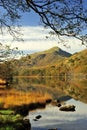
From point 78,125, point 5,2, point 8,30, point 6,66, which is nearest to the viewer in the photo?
point 5,2

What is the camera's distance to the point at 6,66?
35.6 metres

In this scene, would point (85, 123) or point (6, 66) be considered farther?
point (85, 123)

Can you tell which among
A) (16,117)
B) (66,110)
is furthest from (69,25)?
(66,110)

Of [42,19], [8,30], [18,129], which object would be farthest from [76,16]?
[18,129]

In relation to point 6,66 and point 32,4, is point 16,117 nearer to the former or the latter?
point 6,66

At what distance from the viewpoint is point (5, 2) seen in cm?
1995

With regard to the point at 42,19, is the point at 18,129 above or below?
below

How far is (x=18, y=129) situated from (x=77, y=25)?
1521cm

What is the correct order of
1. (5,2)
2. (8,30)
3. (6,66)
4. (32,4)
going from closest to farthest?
(32,4) → (5,2) → (8,30) → (6,66)

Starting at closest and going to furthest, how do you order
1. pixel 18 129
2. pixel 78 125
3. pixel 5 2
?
pixel 5 2 < pixel 18 129 < pixel 78 125

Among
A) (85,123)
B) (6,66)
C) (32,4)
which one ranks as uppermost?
(32,4)

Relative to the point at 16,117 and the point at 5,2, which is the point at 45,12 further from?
the point at 16,117

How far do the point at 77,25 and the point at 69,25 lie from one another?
1.44 feet

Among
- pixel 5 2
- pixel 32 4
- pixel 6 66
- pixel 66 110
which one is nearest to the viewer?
pixel 32 4
